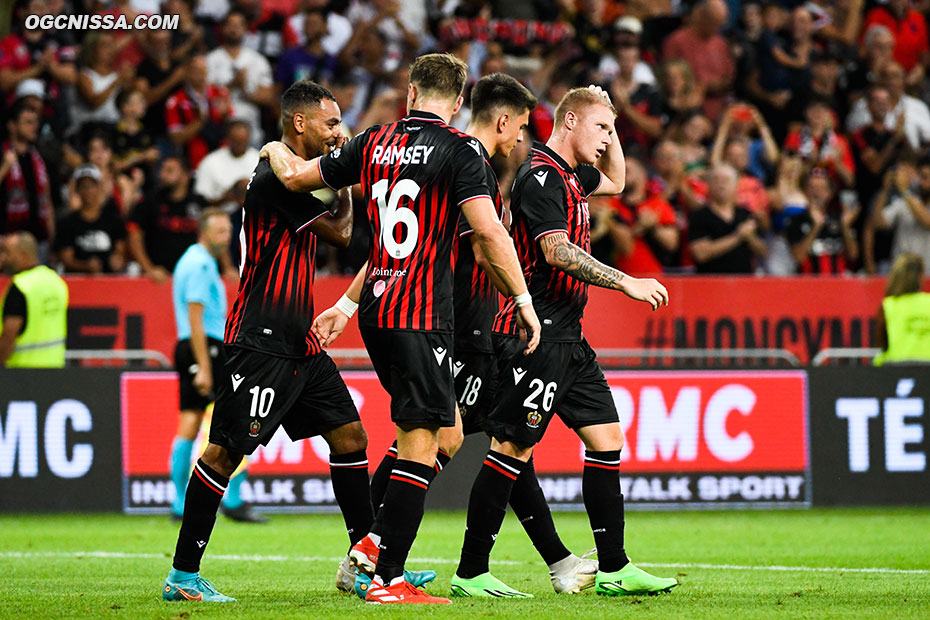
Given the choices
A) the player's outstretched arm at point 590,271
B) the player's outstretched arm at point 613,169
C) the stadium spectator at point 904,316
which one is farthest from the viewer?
the stadium spectator at point 904,316

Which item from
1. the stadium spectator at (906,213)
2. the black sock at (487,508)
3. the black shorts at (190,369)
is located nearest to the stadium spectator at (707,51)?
the stadium spectator at (906,213)

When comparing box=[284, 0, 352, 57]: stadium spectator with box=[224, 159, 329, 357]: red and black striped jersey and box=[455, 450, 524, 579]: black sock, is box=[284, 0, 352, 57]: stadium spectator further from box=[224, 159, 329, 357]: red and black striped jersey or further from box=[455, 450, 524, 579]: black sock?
box=[455, 450, 524, 579]: black sock

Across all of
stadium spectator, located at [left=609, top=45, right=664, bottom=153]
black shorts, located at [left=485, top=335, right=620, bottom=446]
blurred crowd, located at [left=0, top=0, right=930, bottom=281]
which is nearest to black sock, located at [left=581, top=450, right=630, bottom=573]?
black shorts, located at [left=485, top=335, right=620, bottom=446]

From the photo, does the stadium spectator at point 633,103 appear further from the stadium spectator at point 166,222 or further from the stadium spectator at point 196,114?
the stadium spectator at point 166,222

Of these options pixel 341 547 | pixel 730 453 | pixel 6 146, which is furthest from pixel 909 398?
pixel 6 146

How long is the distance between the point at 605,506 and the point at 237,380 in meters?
1.97

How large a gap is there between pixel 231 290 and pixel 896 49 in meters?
10.6

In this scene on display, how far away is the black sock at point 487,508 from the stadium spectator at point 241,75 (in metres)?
9.51

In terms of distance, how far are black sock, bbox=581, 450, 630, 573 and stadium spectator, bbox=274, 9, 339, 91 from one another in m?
10.1

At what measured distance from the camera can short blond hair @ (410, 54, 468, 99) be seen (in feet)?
20.4

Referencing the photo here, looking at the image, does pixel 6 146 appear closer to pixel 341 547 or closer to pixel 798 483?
pixel 341 547

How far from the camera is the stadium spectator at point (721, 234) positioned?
14.6 meters

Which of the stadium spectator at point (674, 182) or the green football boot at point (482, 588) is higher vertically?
the stadium spectator at point (674, 182)

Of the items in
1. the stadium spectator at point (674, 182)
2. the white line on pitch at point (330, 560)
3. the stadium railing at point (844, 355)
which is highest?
the stadium spectator at point (674, 182)
